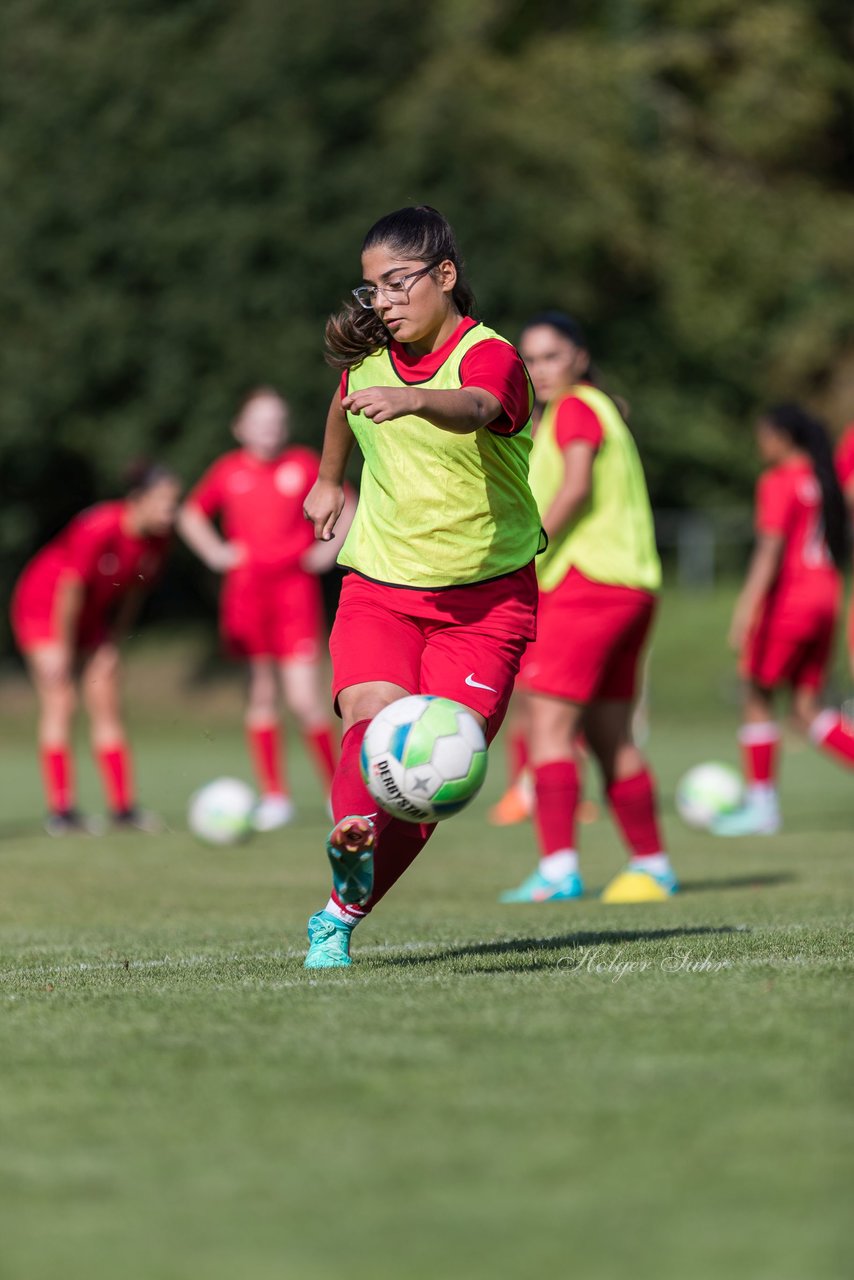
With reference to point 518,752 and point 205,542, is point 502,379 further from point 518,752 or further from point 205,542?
point 205,542

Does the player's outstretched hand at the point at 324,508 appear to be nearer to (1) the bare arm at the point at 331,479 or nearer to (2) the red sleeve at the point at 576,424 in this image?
(1) the bare arm at the point at 331,479

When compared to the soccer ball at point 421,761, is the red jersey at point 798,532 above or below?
above

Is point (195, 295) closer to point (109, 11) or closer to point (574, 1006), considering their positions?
point (109, 11)

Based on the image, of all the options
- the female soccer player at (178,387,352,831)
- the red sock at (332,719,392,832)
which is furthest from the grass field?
the female soccer player at (178,387,352,831)

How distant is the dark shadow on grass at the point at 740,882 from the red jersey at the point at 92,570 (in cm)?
443

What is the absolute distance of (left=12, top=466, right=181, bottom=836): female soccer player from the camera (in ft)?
37.9

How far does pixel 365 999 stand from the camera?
4449 mm

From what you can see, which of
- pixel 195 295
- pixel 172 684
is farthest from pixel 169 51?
pixel 172 684

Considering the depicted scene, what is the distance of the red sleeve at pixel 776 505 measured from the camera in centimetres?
1103

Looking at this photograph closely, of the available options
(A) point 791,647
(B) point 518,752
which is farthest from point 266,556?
(A) point 791,647

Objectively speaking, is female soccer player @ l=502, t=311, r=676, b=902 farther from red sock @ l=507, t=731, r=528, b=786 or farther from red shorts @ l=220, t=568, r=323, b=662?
red shorts @ l=220, t=568, r=323, b=662

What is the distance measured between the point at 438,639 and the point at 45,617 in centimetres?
694

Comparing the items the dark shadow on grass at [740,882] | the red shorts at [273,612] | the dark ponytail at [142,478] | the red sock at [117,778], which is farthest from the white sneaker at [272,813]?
the dark shadow on grass at [740,882]

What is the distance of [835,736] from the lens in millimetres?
10172
